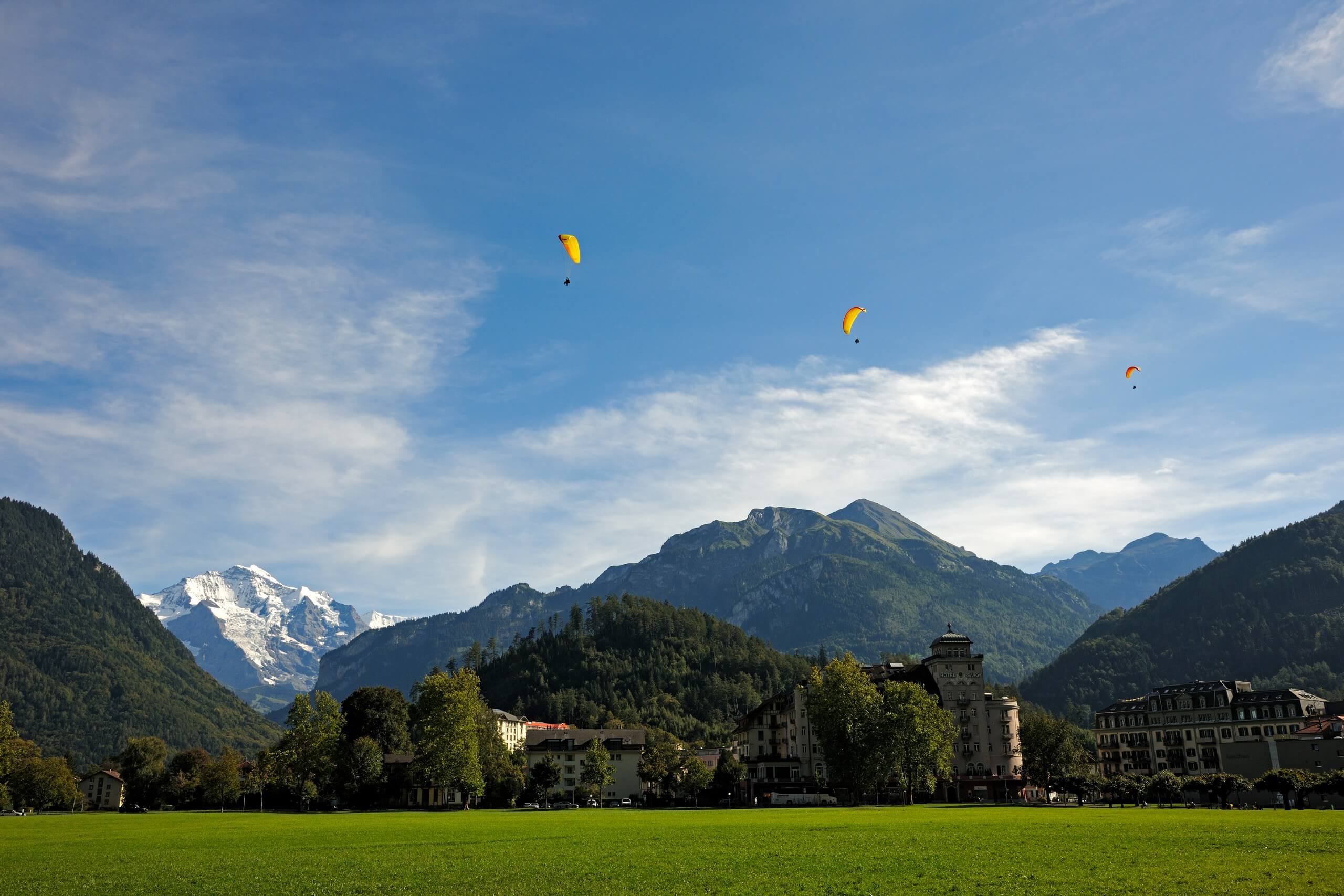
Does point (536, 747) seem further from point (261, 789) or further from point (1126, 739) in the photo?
point (1126, 739)

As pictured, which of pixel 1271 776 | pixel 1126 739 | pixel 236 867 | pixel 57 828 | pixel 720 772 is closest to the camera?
pixel 236 867

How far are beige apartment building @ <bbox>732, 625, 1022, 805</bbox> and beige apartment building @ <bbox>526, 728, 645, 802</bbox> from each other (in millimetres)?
27635

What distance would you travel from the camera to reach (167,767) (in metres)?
180

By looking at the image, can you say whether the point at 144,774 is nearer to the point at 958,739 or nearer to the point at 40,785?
the point at 40,785

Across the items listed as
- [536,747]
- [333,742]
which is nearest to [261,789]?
[333,742]

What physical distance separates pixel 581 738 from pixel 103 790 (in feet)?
342

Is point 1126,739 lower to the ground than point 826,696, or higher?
lower

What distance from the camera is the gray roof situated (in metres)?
184

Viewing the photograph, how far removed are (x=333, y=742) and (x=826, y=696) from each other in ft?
229

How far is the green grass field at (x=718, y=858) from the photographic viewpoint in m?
30.7

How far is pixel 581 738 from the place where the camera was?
627 feet

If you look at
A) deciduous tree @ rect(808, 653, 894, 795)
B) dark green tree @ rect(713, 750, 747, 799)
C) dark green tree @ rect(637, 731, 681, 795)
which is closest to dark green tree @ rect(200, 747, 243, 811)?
dark green tree @ rect(637, 731, 681, 795)

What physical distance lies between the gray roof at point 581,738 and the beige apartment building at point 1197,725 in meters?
90.7

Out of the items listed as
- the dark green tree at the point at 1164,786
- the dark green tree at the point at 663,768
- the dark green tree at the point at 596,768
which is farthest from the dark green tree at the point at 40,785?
the dark green tree at the point at 1164,786
